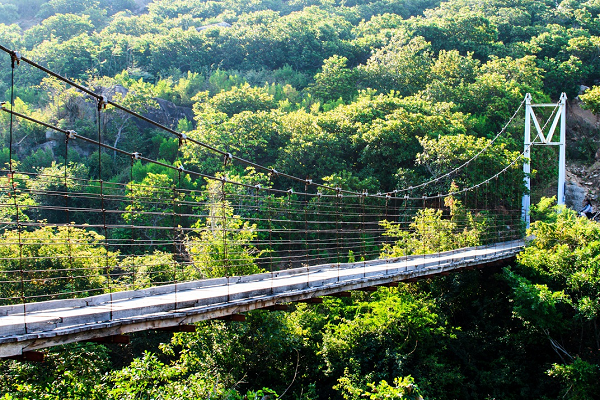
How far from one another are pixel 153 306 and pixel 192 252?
5.24 meters

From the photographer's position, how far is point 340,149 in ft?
53.8

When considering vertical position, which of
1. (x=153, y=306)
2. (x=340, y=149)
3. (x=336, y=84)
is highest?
(x=336, y=84)

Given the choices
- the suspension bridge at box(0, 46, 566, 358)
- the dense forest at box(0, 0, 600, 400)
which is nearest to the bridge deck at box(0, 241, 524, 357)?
the suspension bridge at box(0, 46, 566, 358)

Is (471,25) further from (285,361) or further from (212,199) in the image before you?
(285,361)

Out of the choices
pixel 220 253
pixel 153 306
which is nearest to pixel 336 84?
pixel 220 253

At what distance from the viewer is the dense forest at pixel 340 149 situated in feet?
28.5

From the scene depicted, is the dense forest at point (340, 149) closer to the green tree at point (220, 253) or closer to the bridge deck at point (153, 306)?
the bridge deck at point (153, 306)

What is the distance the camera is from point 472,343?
34.3ft

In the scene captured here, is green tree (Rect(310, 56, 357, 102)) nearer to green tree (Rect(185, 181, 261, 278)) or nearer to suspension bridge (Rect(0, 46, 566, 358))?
suspension bridge (Rect(0, 46, 566, 358))

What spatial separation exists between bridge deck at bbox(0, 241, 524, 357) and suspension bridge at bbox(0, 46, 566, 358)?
Answer: 0.01m

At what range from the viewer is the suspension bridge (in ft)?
15.7

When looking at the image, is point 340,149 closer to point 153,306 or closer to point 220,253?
point 220,253

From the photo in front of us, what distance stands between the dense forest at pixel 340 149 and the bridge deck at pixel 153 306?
1.89 feet

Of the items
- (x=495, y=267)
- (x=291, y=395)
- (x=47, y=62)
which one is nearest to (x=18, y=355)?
(x=291, y=395)
